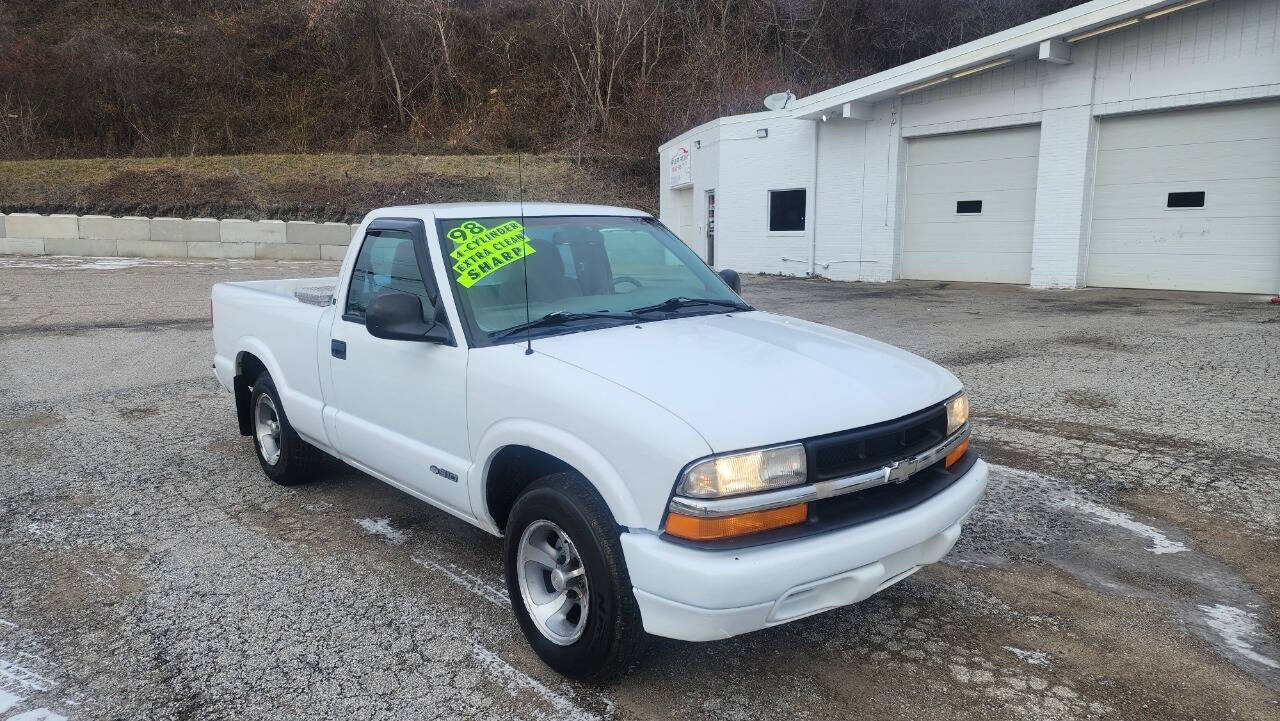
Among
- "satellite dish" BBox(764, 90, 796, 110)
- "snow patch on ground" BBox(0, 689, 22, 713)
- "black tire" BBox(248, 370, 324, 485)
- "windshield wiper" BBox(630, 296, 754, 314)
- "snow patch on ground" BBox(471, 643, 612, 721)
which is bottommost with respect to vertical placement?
"snow patch on ground" BBox(0, 689, 22, 713)

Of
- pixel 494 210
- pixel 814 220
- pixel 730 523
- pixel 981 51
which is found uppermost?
pixel 981 51

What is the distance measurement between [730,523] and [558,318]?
1.36 m

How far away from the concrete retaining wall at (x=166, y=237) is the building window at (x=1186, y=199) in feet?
58.0

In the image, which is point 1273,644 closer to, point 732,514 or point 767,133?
point 732,514

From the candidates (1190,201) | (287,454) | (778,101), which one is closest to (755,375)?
(287,454)

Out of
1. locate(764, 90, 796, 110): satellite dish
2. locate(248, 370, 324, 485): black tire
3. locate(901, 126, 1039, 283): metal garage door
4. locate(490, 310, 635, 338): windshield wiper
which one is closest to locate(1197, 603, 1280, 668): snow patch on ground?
locate(490, 310, 635, 338): windshield wiper

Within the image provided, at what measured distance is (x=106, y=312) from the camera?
1274 cm

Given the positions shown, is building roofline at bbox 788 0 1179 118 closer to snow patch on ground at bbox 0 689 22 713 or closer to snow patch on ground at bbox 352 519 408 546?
snow patch on ground at bbox 352 519 408 546

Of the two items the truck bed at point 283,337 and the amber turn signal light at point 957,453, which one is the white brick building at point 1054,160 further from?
the truck bed at point 283,337

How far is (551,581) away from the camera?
3.23 m

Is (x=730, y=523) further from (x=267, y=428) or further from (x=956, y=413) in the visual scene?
(x=267, y=428)

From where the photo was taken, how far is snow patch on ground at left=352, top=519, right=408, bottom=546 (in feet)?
14.6

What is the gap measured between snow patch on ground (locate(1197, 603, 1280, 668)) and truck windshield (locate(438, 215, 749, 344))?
244 centimetres

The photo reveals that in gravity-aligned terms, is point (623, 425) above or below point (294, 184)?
below
